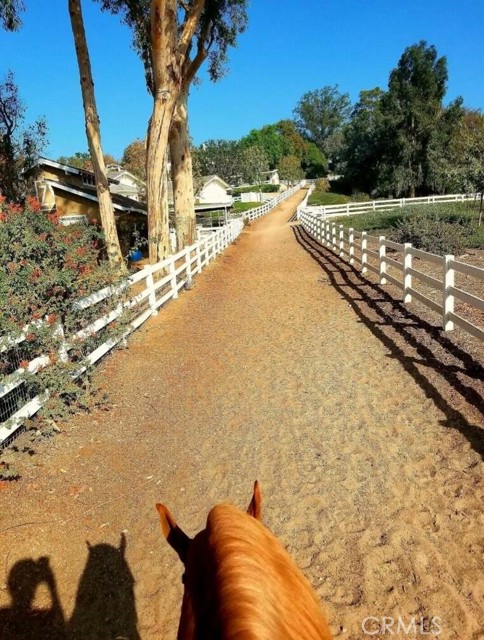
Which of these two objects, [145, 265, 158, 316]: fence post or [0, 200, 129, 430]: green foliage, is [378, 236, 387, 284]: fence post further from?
Answer: [0, 200, 129, 430]: green foliage

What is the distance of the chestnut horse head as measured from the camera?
1.10 metres

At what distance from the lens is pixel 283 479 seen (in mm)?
4242

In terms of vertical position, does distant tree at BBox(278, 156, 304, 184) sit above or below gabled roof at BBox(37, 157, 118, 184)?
above

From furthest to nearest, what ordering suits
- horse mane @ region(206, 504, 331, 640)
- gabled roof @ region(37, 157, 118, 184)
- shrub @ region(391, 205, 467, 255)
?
1. gabled roof @ region(37, 157, 118, 184)
2. shrub @ region(391, 205, 467, 255)
3. horse mane @ region(206, 504, 331, 640)

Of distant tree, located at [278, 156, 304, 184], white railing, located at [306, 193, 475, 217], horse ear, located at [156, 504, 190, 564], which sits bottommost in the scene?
horse ear, located at [156, 504, 190, 564]

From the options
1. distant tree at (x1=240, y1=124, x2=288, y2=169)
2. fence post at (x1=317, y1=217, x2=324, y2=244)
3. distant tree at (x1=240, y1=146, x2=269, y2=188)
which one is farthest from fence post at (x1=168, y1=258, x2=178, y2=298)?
distant tree at (x1=240, y1=124, x2=288, y2=169)

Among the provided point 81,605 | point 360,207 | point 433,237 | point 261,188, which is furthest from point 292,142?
point 81,605

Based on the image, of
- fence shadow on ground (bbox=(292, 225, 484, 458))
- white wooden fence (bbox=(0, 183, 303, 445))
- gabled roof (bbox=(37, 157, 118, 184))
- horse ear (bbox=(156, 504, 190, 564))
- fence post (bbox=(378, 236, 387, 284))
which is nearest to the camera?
horse ear (bbox=(156, 504, 190, 564))

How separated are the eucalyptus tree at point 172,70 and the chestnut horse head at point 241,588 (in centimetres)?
1207

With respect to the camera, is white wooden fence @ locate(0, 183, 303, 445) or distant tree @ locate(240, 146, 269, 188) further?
distant tree @ locate(240, 146, 269, 188)

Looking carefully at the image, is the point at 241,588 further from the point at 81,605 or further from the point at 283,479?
the point at 283,479

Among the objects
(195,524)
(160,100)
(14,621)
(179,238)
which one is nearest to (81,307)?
(195,524)

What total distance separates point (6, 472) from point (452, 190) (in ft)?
177

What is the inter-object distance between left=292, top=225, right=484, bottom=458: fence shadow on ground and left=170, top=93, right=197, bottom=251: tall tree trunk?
9.88 metres
